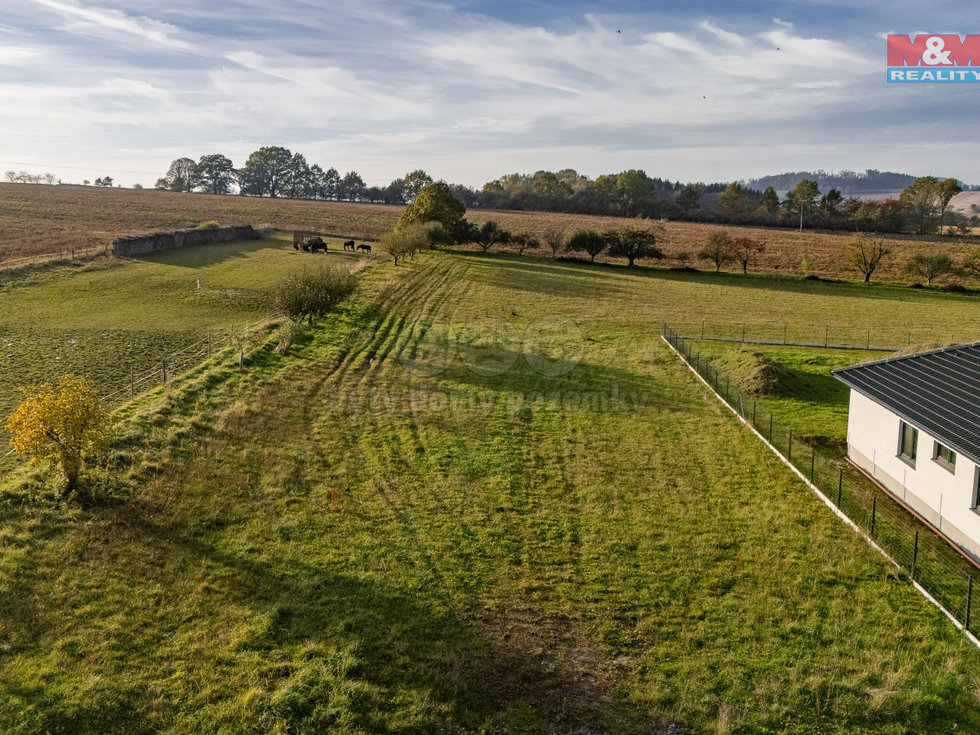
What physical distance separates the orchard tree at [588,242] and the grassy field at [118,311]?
95.9 feet

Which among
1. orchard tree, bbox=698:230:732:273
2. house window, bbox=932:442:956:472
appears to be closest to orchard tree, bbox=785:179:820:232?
orchard tree, bbox=698:230:732:273

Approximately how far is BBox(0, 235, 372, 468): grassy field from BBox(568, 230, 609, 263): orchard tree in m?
29.2

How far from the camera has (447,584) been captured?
50.1 feet

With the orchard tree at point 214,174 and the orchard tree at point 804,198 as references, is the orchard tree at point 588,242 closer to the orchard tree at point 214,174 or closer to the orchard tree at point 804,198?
the orchard tree at point 804,198

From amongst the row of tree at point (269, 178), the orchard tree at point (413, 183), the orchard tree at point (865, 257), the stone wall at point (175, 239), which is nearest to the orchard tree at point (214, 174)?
the row of tree at point (269, 178)

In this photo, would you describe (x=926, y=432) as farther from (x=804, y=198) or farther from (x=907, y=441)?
(x=804, y=198)

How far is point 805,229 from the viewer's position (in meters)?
122

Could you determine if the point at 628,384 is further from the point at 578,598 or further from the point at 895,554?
the point at 578,598

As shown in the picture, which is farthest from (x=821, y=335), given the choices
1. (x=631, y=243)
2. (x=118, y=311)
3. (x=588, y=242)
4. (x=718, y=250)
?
(x=118, y=311)

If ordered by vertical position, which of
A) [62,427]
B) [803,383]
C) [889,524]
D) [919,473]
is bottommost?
[889,524]

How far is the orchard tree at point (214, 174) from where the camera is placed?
193m

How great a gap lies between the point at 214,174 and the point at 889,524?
20408cm

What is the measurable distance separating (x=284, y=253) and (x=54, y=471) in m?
50.9

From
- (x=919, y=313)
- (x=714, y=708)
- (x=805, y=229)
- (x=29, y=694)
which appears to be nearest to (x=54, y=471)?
(x=29, y=694)
